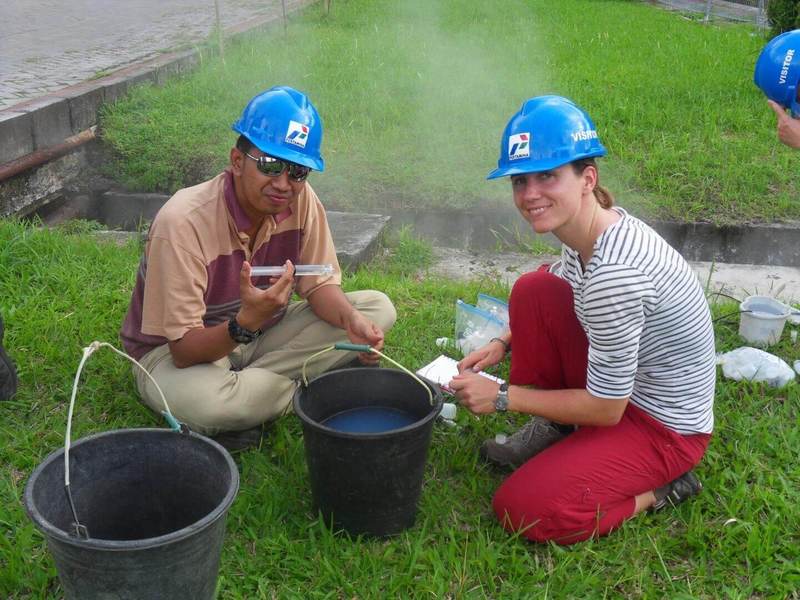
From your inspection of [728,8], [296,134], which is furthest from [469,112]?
[728,8]

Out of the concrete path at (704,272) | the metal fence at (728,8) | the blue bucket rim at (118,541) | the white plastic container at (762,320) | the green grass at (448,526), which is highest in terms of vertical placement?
the metal fence at (728,8)

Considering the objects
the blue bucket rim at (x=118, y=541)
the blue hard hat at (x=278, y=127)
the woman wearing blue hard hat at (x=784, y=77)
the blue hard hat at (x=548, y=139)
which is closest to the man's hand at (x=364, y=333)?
the blue hard hat at (x=278, y=127)

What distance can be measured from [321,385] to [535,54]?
23.6 ft

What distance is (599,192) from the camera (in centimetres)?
232

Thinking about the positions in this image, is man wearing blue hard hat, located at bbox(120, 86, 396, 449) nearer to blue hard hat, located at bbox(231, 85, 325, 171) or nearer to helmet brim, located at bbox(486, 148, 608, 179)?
blue hard hat, located at bbox(231, 85, 325, 171)

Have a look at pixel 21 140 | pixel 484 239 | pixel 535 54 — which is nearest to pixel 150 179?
pixel 21 140

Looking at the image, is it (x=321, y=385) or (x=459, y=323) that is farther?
(x=459, y=323)

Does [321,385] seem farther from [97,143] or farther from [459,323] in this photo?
[97,143]

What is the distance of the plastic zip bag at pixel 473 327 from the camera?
3.47 meters

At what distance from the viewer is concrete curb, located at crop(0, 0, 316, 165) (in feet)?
17.4

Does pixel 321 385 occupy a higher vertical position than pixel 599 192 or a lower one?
lower

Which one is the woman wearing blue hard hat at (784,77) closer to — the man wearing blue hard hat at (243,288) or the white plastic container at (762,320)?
the white plastic container at (762,320)

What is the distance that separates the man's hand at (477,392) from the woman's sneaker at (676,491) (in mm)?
635

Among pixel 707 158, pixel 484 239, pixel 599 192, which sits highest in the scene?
pixel 599 192
